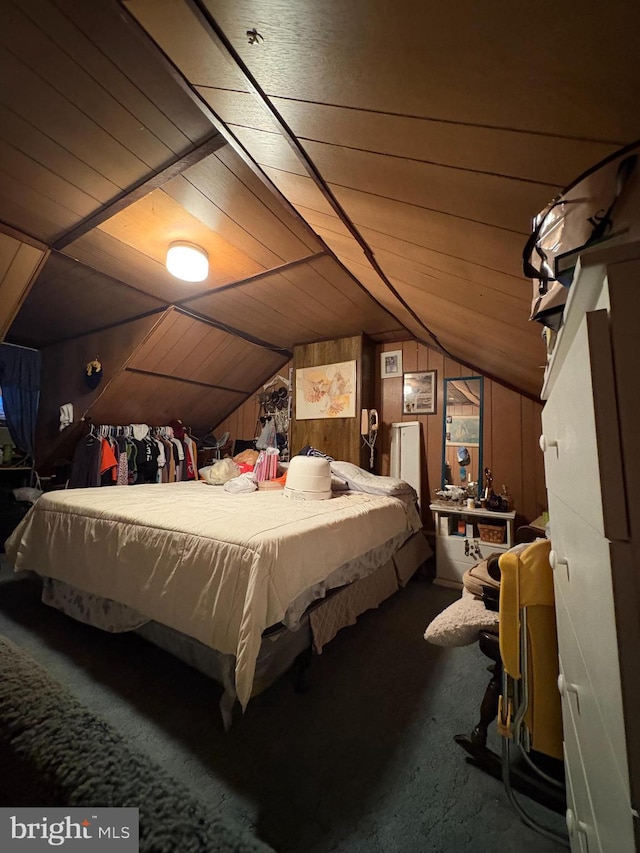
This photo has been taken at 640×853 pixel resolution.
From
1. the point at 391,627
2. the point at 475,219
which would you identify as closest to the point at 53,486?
the point at 391,627

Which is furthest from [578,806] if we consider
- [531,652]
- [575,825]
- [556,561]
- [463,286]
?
[463,286]

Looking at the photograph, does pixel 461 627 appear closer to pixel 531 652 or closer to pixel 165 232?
pixel 531 652

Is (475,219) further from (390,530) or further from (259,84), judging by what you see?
(390,530)

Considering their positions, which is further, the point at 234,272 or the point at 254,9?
the point at 234,272

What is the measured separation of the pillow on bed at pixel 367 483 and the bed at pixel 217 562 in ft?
0.50

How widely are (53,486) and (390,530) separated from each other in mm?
4103

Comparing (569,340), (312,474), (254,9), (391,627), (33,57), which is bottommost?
(391,627)

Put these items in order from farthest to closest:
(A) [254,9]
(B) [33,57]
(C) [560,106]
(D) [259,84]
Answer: (B) [33,57] → (D) [259,84] → (A) [254,9] → (C) [560,106]

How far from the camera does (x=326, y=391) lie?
12.8 feet

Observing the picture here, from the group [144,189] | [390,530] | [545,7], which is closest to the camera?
[545,7]

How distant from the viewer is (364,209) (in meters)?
1.24

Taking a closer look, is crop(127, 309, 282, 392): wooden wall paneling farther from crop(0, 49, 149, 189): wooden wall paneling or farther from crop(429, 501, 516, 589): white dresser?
crop(429, 501, 516, 589): white dresser

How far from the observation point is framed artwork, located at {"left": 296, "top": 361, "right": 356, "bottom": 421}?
3.74 meters

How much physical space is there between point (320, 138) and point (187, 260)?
1.47 meters
